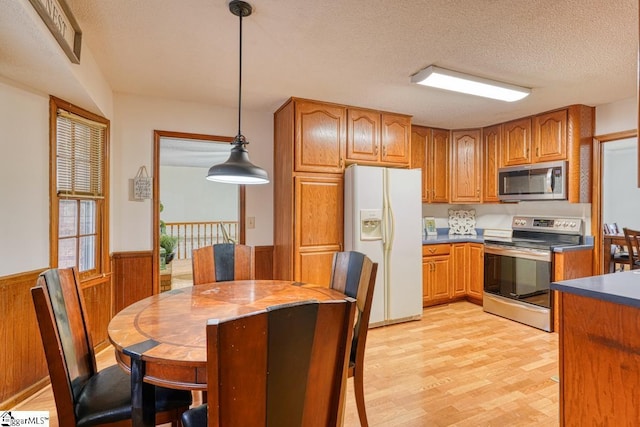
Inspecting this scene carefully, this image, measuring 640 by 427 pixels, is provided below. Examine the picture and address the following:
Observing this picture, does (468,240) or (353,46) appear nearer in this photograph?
(353,46)

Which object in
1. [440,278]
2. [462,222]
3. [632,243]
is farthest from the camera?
[462,222]

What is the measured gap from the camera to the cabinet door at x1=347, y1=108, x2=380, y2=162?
3485mm

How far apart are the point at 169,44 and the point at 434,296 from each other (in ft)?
12.1

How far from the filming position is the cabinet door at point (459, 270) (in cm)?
424

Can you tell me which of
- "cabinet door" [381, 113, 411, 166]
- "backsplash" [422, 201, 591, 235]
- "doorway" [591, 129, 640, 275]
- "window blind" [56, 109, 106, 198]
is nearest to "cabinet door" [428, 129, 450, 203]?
"backsplash" [422, 201, 591, 235]

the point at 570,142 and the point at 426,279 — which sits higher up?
the point at 570,142

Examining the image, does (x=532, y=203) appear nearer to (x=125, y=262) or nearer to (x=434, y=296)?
(x=434, y=296)

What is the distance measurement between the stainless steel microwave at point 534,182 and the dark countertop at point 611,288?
7.23 ft

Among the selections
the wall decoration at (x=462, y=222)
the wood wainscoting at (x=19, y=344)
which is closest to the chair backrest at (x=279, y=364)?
Answer: the wood wainscoting at (x=19, y=344)

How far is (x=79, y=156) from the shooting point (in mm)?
2713

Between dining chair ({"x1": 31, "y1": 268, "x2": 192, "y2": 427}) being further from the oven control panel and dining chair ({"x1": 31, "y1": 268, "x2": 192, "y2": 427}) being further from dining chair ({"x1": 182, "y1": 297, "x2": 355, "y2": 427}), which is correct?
the oven control panel

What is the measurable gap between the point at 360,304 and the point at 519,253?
8.71 ft

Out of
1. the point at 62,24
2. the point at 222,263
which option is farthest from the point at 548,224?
the point at 62,24

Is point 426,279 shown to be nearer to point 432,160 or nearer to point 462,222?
point 462,222
